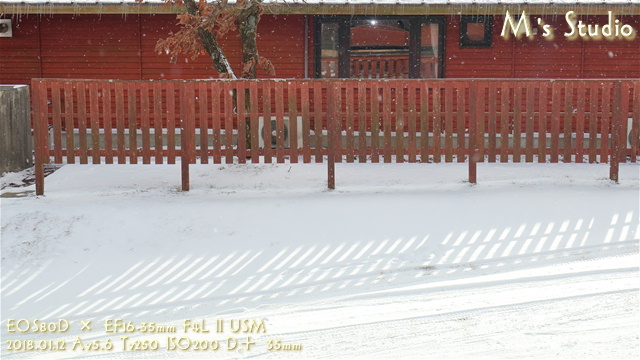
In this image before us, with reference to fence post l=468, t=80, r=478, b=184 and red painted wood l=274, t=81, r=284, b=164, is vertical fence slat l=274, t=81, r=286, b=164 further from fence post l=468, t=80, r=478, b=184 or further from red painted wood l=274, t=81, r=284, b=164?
fence post l=468, t=80, r=478, b=184

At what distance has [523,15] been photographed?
49.0 ft

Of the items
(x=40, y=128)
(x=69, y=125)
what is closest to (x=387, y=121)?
(x=69, y=125)

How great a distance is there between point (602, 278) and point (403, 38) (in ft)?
31.4

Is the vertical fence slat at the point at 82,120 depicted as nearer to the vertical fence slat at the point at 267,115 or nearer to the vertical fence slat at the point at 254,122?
the vertical fence slat at the point at 254,122

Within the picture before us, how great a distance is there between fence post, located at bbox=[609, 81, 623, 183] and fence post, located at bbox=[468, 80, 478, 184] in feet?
5.81

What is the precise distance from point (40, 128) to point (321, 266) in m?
4.41

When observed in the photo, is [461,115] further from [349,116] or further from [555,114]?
[349,116]

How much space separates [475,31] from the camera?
16188mm

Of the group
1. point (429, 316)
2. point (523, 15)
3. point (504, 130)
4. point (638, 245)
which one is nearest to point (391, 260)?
point (429, 316)

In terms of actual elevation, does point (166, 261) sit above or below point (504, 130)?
below

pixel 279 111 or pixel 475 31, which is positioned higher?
pixel 475 31

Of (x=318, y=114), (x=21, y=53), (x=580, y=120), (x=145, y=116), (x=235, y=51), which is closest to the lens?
Answer: (x=145, y=116)

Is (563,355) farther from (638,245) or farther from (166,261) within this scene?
(166,261)

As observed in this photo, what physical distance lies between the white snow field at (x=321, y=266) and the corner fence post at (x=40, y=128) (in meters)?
0.30
